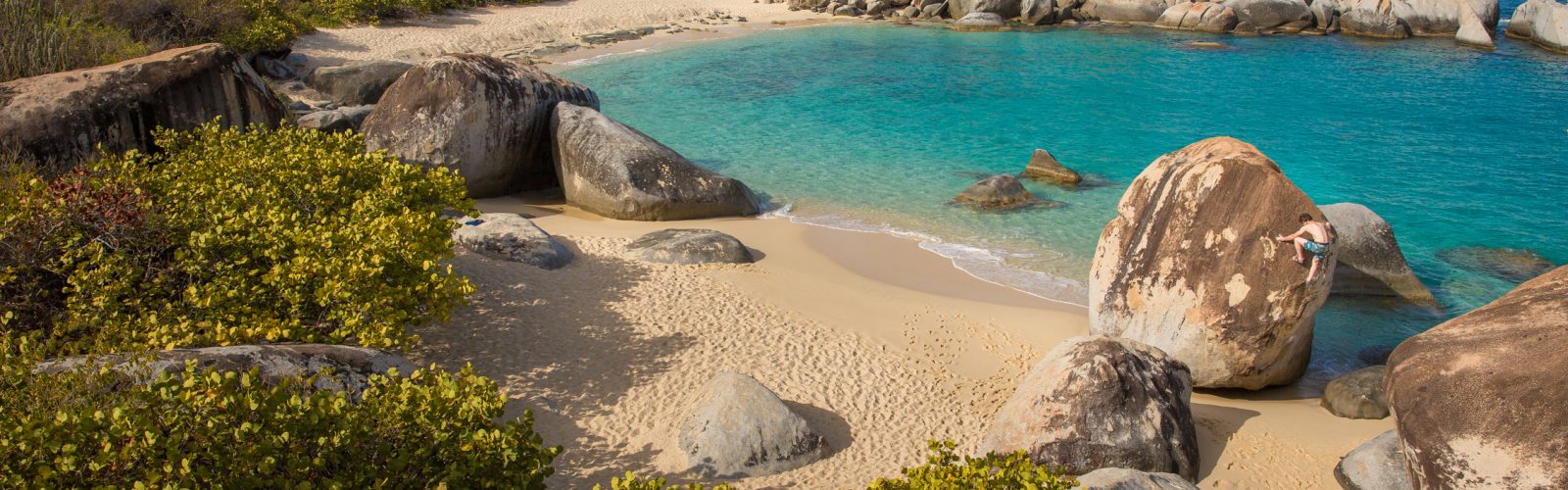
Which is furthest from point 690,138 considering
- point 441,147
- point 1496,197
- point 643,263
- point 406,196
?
point 1496,197

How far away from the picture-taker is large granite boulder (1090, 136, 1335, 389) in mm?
9984

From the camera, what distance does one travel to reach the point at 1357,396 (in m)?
10.0

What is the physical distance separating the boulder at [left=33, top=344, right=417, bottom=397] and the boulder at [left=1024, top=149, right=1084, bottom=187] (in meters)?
13.4

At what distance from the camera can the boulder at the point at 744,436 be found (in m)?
8.23

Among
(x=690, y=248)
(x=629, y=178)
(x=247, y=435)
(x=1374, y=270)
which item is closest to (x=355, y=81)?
(x=629, y=178)

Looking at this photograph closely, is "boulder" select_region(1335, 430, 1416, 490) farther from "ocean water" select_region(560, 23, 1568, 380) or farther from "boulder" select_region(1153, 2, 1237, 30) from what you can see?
"boulder" select_region(1153, 2, 1237, 30)

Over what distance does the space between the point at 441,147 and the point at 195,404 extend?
10338 millimetres

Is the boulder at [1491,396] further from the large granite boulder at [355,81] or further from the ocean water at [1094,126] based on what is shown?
the large granite boulder at [355,81]

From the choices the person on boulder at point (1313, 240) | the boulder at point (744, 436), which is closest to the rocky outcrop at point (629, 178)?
the boulder at point (744, 436)

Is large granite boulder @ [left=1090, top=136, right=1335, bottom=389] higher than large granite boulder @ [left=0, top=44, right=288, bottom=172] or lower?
lower

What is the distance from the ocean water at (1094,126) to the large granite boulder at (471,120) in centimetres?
402

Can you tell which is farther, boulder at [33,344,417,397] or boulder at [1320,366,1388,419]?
boulder at [1320,366,1388,419]

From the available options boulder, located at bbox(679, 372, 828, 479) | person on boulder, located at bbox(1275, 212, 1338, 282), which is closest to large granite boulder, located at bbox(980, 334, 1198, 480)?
boulder, located at bbox(679, 372, 828, 479)

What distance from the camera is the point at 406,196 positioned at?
1078cm
